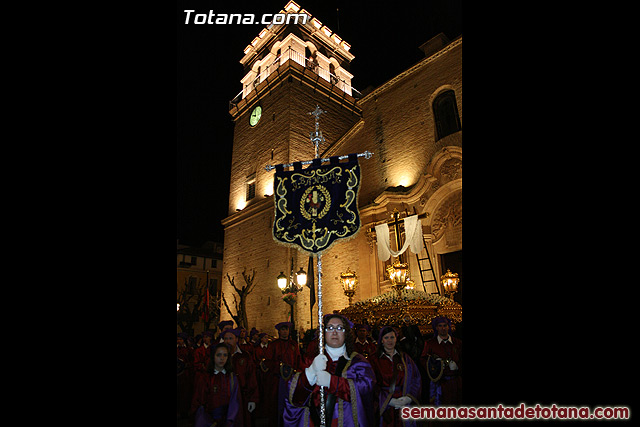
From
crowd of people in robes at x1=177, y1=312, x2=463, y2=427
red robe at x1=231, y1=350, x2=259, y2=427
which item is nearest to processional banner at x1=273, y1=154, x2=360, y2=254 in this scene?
crowd of people in robes at x1=177, y1=312, x2=463, y2=427

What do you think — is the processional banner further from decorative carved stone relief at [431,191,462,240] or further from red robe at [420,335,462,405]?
decorative carved stone relief at [431,191,462,240]

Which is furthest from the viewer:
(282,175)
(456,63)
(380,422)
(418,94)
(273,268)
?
(273,268)

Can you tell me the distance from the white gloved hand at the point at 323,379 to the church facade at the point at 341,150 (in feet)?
32.6

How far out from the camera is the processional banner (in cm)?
508

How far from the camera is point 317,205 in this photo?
5.23 metres

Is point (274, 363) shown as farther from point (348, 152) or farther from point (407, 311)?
point (348, 152)

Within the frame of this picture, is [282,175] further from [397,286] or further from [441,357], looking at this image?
[397,286]

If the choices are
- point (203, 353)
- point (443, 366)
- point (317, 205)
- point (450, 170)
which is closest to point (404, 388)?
point (443, 366)

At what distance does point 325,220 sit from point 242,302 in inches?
712

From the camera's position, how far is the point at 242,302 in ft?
71.7

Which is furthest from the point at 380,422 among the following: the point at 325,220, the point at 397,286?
the point at 397,286

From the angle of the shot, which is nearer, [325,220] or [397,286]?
[325,220]

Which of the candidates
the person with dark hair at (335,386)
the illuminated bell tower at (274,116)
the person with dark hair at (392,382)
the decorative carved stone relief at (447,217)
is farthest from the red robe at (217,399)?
the illuminated bell tower at (274,116)

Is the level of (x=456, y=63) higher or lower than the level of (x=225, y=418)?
higher
